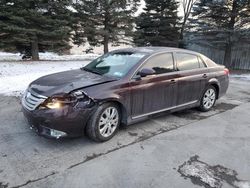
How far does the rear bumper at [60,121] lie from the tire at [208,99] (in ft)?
9.40

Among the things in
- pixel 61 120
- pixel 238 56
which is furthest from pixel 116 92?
pixel 238 56

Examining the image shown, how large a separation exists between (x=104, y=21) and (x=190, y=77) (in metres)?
12.8

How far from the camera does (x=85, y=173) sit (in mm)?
2877

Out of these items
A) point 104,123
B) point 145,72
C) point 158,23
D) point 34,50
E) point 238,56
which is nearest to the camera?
point 104,123

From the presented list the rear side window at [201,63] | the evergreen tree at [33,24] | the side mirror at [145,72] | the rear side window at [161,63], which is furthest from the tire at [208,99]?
the evergreen tree at [33,24]

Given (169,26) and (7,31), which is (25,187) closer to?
(7,31)

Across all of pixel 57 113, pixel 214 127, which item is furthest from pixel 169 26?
pixel 57 113

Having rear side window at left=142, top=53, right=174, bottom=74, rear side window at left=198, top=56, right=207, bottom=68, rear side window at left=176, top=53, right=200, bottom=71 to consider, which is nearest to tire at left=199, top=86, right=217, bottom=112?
rear side window at left=198, top=56, right=207, bottom=68

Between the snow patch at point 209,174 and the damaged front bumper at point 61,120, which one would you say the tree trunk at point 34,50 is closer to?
the damaged front bumper at point 61,120

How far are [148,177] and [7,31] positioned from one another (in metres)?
12.1

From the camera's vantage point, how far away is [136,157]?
3303 mm

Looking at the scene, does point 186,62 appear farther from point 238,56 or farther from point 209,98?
point 238,56

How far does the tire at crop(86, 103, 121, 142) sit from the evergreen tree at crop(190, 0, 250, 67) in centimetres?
1231

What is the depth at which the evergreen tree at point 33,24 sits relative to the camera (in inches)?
476
